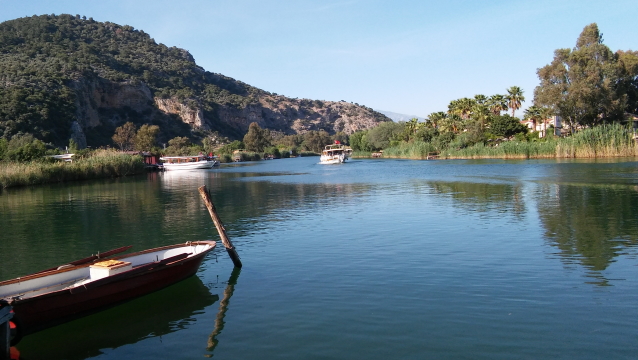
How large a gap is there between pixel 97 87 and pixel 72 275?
120 m

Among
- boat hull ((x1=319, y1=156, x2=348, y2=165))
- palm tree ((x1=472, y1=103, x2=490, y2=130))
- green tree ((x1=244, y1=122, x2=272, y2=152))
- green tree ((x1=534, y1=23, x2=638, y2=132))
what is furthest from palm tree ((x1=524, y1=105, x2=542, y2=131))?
green tree ((x1=244, y1=122, x2=272, y2=152))

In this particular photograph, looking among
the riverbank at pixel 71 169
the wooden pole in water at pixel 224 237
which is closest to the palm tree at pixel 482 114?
the riverbank at pixel 71 169

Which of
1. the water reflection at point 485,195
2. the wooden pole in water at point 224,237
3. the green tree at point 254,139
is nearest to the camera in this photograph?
the wooden pole in water at point 224,237

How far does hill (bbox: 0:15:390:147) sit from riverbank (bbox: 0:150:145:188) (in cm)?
2206

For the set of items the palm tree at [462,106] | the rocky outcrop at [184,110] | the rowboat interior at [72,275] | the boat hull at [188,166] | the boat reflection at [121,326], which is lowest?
the boat reflection at [121,326]

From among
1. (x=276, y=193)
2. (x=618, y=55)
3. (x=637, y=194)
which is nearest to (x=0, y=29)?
(x=276, y=193)

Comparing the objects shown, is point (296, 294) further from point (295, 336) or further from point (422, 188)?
point (422, 188)

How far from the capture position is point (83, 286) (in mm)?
10156

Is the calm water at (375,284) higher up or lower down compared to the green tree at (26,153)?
lower down

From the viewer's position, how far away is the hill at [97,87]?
288 feet

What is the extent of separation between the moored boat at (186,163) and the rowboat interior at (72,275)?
75.5m

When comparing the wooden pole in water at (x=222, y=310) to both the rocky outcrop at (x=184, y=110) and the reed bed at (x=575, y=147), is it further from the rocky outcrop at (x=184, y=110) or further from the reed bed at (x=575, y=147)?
the rocky outcrop at (x=184, y=110)

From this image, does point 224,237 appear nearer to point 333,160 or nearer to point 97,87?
point 333,160

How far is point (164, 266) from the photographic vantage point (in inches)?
456
